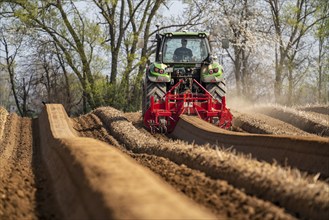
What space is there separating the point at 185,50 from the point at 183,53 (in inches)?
3.8

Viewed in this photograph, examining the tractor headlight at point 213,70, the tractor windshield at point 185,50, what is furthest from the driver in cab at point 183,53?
the tractor headlight at point 213,70

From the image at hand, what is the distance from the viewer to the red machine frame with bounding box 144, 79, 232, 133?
41.7ft

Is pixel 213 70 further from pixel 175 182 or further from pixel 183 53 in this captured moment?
pixel 175 182

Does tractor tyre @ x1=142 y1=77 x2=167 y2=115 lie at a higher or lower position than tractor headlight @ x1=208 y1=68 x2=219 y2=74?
lower

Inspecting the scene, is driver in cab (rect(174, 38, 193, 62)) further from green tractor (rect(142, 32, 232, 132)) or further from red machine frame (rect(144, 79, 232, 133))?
red machine frame (rect(144, 79, 232, 133))

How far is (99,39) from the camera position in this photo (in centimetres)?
2728

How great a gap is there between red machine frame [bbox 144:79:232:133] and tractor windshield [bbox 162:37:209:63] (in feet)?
2.54

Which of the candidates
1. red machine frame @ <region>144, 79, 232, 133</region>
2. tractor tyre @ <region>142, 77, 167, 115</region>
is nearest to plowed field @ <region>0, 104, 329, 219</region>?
red machine frame @ <region>144, 79, 232, 133</region>

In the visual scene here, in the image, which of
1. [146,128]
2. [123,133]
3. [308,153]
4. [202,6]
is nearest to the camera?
[308,153]

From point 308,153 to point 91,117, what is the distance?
10.8 meters

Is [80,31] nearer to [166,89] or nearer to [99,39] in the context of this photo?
[99,39]

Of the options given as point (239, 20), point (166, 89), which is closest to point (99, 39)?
point (239, 20)

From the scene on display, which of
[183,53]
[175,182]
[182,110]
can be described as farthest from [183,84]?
[175,182]

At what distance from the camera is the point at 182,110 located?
12812 mm
